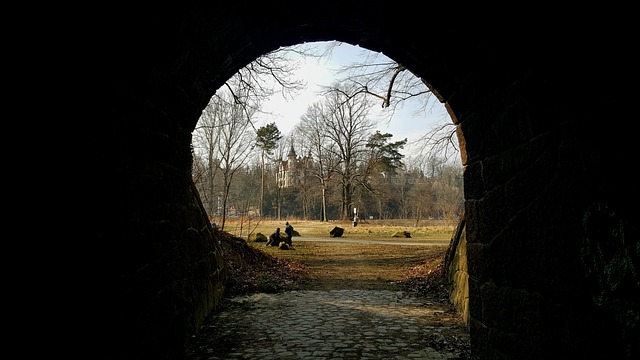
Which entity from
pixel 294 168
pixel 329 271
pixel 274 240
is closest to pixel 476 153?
pixel 329 271

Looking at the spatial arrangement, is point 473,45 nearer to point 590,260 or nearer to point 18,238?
point 590,260

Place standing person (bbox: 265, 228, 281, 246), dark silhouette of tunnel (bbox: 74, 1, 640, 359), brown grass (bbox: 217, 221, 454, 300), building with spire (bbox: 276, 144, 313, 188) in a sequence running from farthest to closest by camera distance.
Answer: building with spire (bbox: 276, 144, 313, 188) → standing person (bbox: 265, 228, 281, 246) → brown grass (bbox: 217, 221, 454, 300) → dark silhouette of tunnel (bbox: 74, 1, 640, 359)

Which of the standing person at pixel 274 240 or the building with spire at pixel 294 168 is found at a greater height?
the building with spire at pixel 294 168

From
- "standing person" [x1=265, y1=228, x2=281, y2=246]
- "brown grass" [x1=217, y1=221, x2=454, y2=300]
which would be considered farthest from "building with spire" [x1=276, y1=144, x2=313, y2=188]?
"brown grass" [x1=217, y1=221, x2=454, y2=300]

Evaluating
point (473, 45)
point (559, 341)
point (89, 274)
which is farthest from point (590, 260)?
point (89, 274)

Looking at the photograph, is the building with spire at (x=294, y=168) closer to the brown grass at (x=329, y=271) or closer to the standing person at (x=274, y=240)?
the standing person at (x=274, y=240)

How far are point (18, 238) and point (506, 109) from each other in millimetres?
2849

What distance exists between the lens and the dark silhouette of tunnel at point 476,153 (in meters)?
1.77

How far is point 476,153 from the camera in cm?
312

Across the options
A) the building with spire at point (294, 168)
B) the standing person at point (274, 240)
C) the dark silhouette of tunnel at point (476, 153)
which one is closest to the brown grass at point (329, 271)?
the standing person at point (274, 240)

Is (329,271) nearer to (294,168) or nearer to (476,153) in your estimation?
(476,153)

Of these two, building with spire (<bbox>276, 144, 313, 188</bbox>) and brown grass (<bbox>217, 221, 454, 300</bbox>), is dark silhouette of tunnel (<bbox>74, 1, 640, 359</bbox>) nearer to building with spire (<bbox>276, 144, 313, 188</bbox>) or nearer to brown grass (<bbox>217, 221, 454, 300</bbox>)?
brown grass (<bbox>217, 221, 454, 300</bbox>)

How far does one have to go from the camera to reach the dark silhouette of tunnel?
177 centimetres

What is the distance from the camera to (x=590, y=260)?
1.87 m
